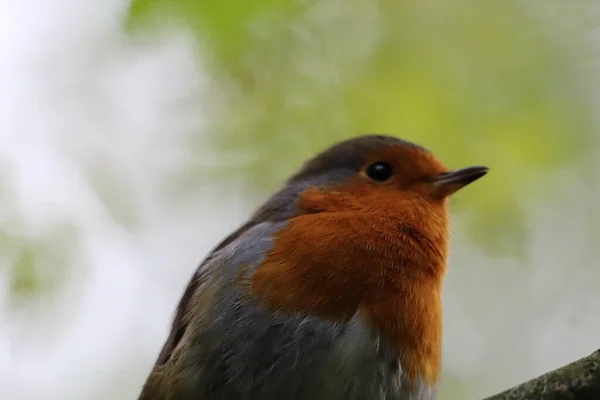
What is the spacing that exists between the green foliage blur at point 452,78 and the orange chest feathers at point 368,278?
1.42m

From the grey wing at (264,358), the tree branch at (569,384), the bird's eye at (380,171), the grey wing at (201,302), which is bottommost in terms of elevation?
the tree branch at (569,384)

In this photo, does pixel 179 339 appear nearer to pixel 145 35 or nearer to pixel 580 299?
pixel 145 35

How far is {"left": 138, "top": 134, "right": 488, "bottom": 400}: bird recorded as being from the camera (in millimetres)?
2891

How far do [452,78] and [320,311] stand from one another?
245 cm

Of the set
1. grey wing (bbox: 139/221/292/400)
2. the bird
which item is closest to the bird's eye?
the bird

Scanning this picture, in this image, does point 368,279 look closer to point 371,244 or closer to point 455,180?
point 371,244

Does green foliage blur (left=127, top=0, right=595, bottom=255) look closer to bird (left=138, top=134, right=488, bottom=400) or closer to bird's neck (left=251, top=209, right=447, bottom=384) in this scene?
bird (left=138, top=134, right=488, bottom=400)

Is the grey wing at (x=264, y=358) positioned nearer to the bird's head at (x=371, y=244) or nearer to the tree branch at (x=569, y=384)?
the bird's head at (x=371, y=244)

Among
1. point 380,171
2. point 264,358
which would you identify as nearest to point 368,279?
point 264,358

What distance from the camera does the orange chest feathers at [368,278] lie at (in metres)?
2.97

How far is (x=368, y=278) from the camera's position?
3.06m

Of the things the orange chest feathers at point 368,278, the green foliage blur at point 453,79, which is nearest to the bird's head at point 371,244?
the orange chest feathers at point 368,278

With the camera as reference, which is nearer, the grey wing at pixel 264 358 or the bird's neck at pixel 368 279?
the grey wing at pixel 264 358

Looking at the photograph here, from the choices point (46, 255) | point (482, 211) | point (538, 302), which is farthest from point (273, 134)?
point (538, 302)
